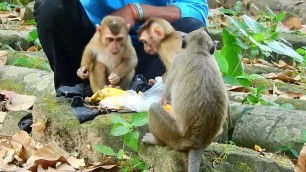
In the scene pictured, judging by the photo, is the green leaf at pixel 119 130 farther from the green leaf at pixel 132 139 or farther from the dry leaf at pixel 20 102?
the dry leaf at pixel 20 102

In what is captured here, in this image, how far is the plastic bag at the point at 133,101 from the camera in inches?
183

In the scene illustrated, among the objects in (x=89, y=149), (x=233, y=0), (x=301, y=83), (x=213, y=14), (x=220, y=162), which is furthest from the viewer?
(x=233, y=0)

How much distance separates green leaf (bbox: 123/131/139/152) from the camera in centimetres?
413

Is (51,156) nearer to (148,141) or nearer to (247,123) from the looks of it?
(148,141)

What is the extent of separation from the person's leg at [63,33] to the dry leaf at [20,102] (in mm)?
415

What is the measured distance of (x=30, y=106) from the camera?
18.6ft

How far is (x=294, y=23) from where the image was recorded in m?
10.9

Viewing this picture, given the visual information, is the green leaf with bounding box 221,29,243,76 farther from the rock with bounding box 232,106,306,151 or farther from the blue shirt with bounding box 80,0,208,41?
the rock with bounding box 232,106,306,151

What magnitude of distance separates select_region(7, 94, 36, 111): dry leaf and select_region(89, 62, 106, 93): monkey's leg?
625mm

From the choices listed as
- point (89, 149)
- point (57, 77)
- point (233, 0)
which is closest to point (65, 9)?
point (57, 77)

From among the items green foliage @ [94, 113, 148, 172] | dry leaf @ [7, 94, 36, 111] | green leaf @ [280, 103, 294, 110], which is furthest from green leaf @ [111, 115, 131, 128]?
green leaf @ [280, 103, 294, 110]

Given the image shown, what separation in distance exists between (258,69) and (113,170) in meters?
3.93

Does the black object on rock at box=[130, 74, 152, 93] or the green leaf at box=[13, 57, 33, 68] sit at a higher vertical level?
the black object on rock at box=[130, 74, 152, 93]

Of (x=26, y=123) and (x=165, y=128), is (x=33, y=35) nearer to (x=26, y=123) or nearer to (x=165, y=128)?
(x=26, y=123)
